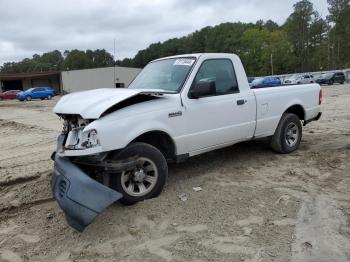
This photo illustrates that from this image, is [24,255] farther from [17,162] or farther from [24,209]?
[17,162]

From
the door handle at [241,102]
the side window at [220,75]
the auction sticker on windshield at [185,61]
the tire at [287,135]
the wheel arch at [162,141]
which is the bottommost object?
the tire at [287,135]

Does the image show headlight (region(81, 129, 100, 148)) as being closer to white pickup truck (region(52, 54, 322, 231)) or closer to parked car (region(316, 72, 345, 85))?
white pickup truck (region(52, 54, 322, 231))

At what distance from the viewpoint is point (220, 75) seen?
6.44 metres

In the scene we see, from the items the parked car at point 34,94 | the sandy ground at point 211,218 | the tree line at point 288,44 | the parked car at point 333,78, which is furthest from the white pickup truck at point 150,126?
the tree line at point 288,44

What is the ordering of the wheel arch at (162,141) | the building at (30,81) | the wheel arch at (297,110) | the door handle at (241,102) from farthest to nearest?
the building at (30,81)
the wheel arch at (297,110)
the door handle at (241,102)
the wheel arch at (162,141)

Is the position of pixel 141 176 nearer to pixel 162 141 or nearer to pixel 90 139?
pixel 162 141

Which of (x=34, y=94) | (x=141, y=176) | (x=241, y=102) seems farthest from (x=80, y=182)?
(x=34, y=94)

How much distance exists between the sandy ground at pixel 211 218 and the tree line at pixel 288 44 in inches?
3211

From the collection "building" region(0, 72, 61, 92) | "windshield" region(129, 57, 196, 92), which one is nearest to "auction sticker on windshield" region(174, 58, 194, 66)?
"windshield" region(129, 57, 196, 92)

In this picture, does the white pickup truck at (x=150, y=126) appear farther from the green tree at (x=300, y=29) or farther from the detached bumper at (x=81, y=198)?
the green tree at (x=300, y=29)

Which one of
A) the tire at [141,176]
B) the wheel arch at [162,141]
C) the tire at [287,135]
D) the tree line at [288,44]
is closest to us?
the tire at [141,176]

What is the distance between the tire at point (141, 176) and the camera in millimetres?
4914

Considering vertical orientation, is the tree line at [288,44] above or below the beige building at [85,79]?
above

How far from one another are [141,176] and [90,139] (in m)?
0.85
